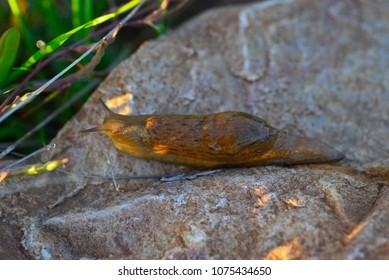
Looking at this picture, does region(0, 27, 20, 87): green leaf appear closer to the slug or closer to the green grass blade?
the green grass blade

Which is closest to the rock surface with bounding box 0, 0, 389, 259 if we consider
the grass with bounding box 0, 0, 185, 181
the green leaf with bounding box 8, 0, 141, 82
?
the grass with bounding box 0, 0, 185, 181

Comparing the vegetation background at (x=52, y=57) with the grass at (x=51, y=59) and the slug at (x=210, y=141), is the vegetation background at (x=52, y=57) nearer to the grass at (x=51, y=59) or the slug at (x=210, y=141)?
the grass at (x=51, y=59)

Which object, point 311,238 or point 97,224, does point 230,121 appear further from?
point 97,224

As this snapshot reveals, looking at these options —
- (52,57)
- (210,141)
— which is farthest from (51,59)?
(210,141)

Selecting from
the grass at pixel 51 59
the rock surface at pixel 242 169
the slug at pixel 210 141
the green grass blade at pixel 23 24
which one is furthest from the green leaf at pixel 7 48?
the slug at pixel 210 141

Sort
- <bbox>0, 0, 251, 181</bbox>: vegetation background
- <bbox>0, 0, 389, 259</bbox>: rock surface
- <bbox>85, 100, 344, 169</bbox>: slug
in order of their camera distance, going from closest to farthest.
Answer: <bbox>0, 0, 389, 259</bbox>: rock surface → <bbox>85, 100, 344, 169</bbox>: slug → <bbox>0, 0, 251, 181</bbox>: vegetation background

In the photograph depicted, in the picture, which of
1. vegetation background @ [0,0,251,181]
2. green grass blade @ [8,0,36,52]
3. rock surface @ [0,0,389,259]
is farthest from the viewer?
green grass blade @ [8,0,36,52]

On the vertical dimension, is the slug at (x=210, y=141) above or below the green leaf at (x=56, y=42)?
below

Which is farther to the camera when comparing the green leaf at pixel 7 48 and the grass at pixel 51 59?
the grass at pixel 51 59
